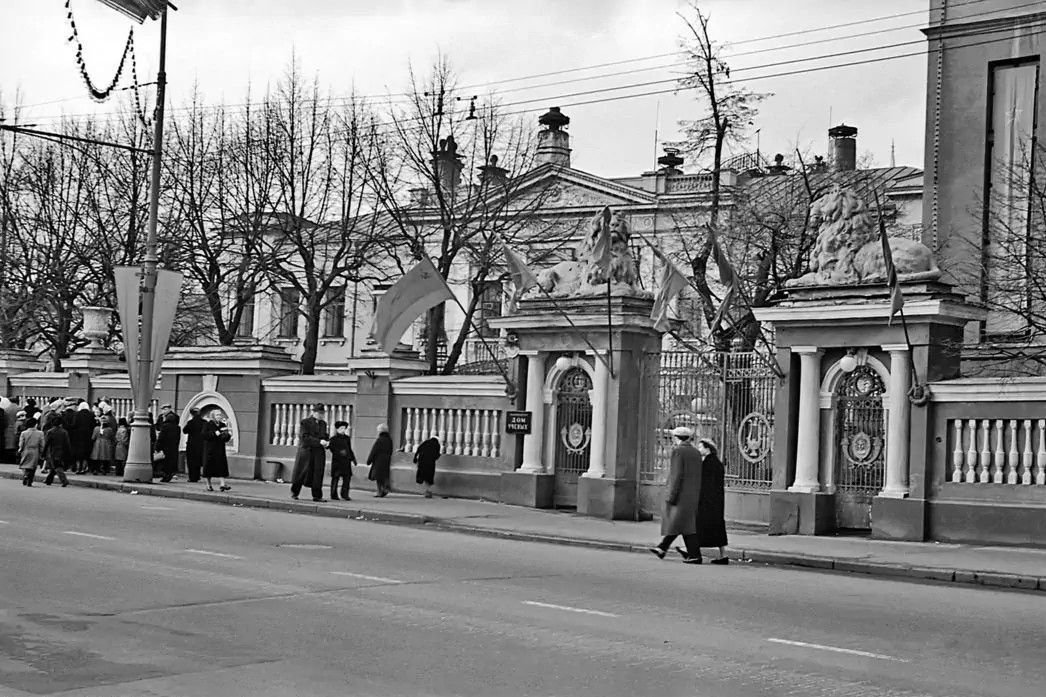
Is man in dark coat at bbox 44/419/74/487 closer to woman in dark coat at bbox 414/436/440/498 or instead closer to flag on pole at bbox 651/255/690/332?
woman in dark coat at bbox 414/436/440/498

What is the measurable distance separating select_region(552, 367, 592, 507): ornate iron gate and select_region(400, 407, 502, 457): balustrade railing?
4.58 ft

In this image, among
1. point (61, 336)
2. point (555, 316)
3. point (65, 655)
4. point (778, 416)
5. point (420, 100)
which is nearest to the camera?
point (65, 655)

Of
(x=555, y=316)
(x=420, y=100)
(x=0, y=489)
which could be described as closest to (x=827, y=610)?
(x=555, y=316)

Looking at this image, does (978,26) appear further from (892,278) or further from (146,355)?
(146,355)

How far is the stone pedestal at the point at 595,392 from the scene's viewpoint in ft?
78.0

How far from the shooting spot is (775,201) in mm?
37625

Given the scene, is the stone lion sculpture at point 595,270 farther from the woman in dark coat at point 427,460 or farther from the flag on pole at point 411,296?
the woman in dark coat at point 427,460

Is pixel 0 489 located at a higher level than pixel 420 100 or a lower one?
lower

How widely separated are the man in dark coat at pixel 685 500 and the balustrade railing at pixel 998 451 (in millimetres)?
4863

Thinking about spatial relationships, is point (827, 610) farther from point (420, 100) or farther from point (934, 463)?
point (420, 100)

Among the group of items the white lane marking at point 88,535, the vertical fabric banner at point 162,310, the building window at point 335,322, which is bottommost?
the white lane marking at point 88,535

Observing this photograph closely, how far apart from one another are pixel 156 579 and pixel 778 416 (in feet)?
37.3

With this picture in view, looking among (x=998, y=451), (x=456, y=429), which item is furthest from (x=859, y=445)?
(x=456, y=429)

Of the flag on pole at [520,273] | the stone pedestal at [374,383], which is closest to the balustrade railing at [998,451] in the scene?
the flag on pole at [520,273]
